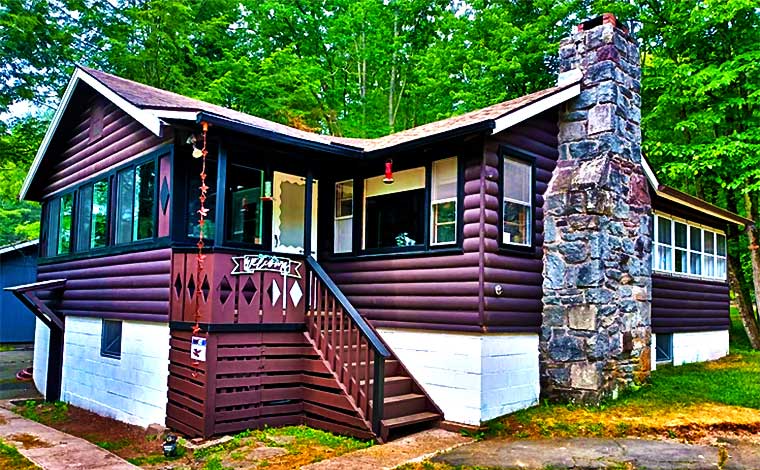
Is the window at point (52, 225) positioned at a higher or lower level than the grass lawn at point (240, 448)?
higher

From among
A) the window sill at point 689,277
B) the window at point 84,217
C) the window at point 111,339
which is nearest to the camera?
the window at point 111,339

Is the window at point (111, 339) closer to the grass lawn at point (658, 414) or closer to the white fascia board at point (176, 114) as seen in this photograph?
the white fascia board at point (176, 114)

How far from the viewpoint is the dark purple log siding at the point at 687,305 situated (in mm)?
11398

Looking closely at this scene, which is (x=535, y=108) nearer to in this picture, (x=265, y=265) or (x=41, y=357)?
(x=265, y=265)

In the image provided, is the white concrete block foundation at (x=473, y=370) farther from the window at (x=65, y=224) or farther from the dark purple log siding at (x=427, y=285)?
the window at (x=65, y=224)

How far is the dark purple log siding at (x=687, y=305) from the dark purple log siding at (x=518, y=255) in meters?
4.21

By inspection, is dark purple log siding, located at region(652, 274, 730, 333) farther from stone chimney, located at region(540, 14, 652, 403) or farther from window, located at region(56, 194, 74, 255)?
window, located at region(56, 194, 74, 255)

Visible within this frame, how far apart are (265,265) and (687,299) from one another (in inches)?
372

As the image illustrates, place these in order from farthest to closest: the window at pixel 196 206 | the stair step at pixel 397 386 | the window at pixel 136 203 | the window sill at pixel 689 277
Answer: the window sill at pixel 689 277, the window at pixel 136 203, the window at pixel 196 206, the stair step at pixel 397 386

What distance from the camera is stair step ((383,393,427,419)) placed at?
709 centimetres

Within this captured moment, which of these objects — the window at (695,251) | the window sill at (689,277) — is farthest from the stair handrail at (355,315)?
the window at (695,251)

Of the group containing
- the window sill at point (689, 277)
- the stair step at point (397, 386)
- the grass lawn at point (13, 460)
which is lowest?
the grass lawn at point (13, 460)

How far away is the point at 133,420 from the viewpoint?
8602 mm

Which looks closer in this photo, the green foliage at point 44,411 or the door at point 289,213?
the door at point 289,213
